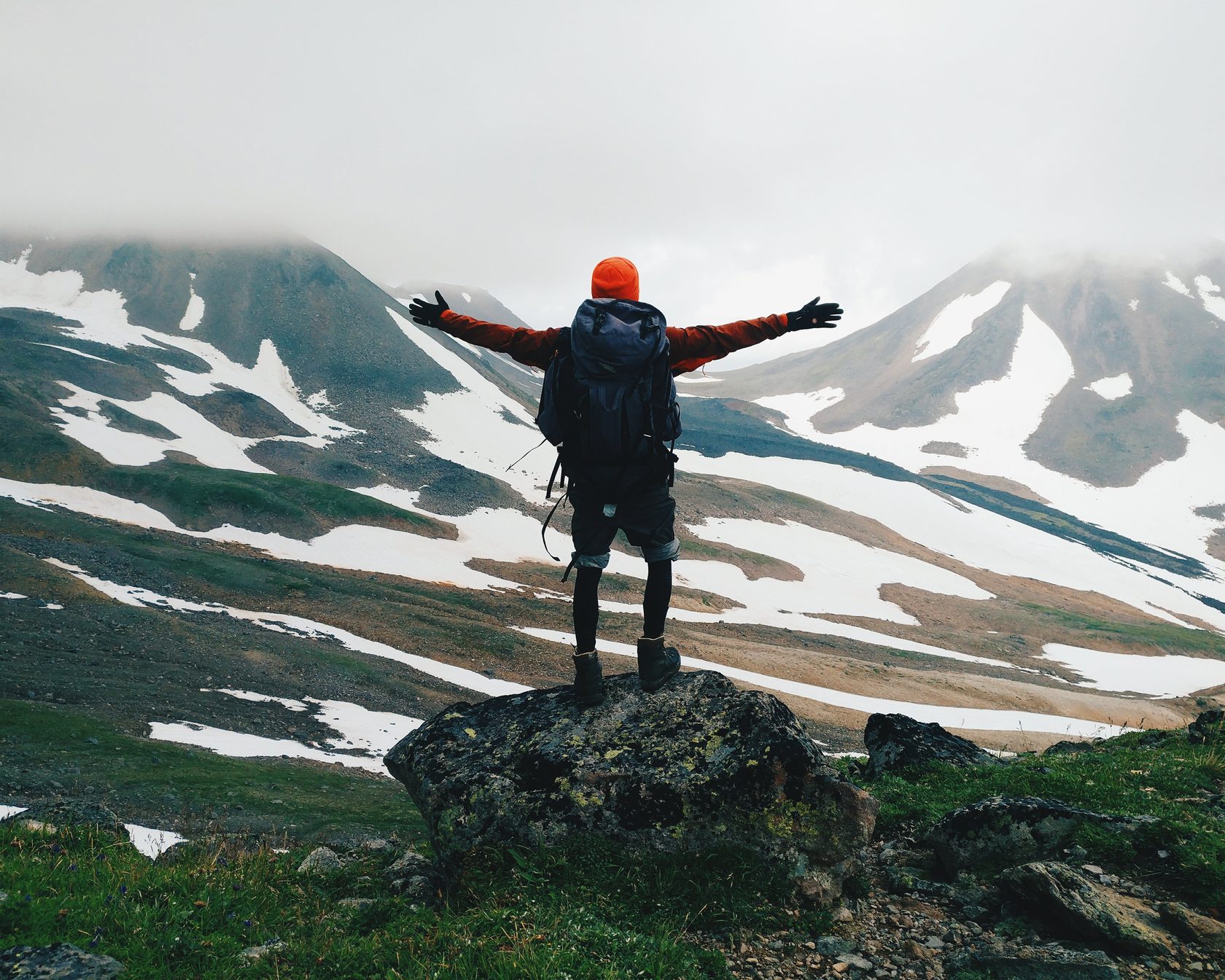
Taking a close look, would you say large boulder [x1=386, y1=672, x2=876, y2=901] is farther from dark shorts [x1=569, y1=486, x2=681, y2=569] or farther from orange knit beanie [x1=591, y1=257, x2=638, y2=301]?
orange knit beanie [x1=591, y1=257, x2=638, y2=301]

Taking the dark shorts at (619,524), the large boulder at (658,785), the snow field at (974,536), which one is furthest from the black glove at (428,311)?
the snow field at (974,536)

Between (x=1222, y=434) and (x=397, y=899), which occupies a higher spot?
(x=1222, y=434)

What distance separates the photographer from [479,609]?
50969mm

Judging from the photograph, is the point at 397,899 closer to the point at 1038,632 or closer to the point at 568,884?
the point at 568,884

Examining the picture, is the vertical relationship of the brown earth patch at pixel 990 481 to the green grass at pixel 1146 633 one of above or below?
above

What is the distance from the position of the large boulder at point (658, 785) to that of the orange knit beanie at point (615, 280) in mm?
4115

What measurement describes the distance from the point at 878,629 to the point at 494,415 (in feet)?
247

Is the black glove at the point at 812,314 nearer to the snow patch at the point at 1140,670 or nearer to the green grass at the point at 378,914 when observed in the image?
the green grass at the point at 378,914

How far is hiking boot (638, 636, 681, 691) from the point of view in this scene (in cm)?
747

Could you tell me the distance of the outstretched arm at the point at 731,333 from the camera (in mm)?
6988

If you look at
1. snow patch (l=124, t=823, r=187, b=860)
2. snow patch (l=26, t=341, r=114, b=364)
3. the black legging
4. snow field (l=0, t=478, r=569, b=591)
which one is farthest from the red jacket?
snow patch (l=26, t=341, r=114, b=364)

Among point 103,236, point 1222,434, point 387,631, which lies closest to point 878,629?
point 387,631

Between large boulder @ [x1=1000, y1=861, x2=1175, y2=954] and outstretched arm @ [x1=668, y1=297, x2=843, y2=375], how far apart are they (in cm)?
500

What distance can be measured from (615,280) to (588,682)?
410 centimetres
